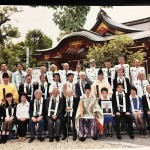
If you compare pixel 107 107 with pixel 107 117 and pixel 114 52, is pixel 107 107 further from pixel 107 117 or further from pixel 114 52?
pixel 114 52

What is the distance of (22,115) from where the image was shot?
16.9ft

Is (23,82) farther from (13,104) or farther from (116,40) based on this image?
(116,40)

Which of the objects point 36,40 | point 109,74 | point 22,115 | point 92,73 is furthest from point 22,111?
point 36,40

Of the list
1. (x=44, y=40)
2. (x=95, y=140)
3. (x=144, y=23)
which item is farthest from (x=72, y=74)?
(x=44, y=40)

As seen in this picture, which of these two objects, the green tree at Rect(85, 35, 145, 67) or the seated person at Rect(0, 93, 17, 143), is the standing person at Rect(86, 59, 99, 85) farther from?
the green tree at Rect(85, 35, 145, 67)

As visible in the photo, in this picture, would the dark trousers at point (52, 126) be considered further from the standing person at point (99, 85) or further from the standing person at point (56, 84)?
the standing person at point (99, 85)

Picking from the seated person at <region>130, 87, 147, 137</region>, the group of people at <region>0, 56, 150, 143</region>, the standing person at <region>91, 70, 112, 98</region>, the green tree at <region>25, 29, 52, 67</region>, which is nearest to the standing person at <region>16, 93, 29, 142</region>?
the group of people at <region>0, 56, 150, 143</region>

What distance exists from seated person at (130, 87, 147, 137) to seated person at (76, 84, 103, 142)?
625 millimetres

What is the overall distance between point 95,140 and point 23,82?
2.02 metres

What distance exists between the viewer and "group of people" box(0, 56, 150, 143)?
16.6 feet

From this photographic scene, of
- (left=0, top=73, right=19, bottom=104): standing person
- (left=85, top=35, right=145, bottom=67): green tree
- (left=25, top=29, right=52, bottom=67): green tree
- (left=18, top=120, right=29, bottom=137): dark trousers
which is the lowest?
(left=18, top=120, right=29, bottom=137): dark trousers
